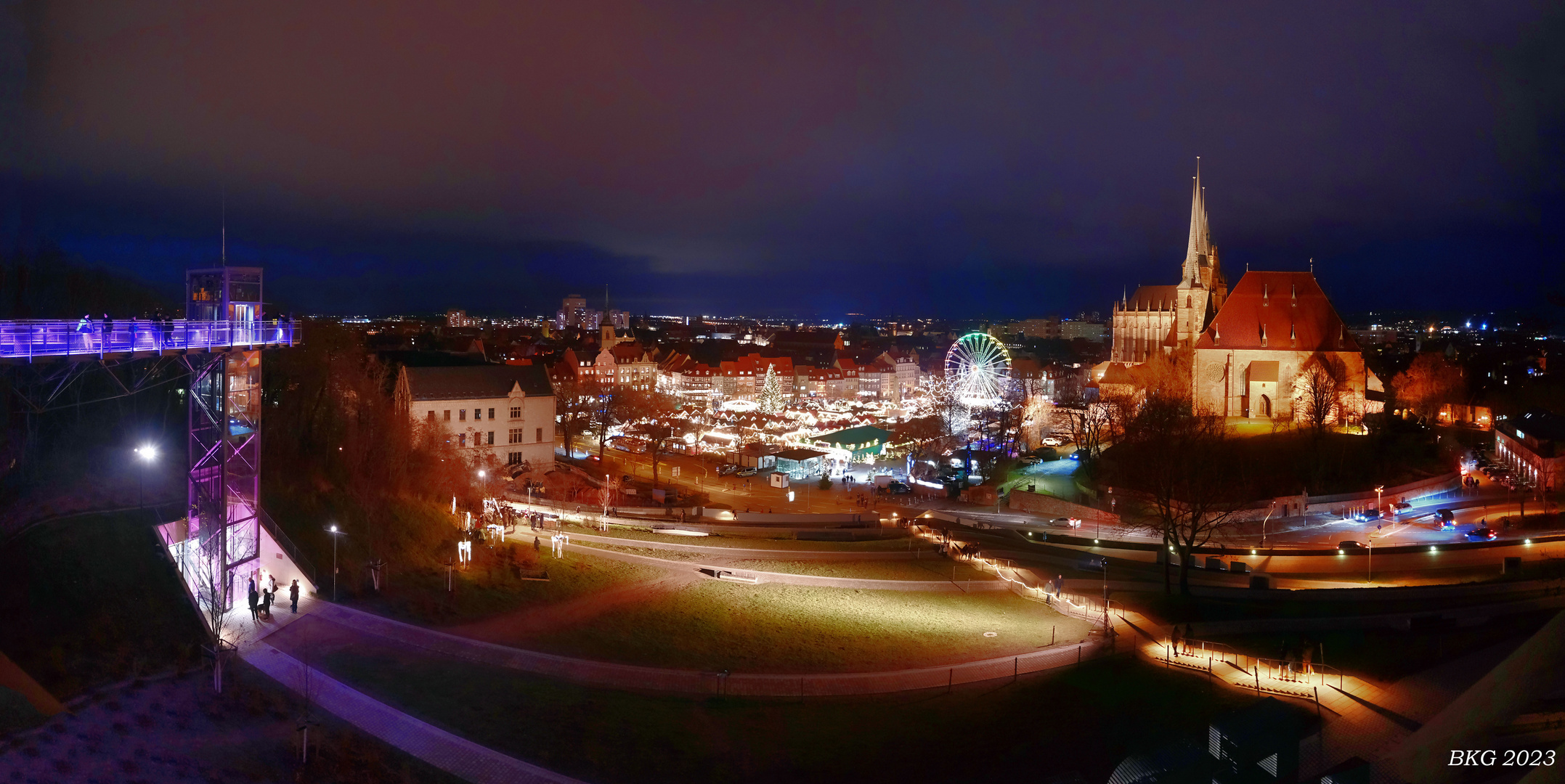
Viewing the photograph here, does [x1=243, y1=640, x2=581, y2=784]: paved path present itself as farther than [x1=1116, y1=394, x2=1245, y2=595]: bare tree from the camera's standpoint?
No

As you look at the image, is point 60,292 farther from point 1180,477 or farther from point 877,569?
point 1180,477

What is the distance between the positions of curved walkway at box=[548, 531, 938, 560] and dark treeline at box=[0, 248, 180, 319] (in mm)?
12717

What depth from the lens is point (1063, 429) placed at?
2351 inches

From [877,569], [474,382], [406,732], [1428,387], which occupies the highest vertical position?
[1428,387]

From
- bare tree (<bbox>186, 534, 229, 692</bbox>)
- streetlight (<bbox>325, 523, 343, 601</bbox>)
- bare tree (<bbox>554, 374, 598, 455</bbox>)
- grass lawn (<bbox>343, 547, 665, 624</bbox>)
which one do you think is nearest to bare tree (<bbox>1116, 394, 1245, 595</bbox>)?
grass lawn (<bbox>343, 547, 665, 624</bbox>)

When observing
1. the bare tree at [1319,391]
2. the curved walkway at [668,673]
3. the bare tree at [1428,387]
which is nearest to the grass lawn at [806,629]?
the curved walkway at [668,673]

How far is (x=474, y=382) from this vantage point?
1698 inches

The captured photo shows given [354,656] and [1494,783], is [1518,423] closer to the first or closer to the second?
[1494,783]

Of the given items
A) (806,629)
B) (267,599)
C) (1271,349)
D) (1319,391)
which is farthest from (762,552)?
(1271,349)

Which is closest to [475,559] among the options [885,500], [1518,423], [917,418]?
[885,500]

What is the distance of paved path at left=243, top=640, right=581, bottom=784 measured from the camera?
11.7 meters

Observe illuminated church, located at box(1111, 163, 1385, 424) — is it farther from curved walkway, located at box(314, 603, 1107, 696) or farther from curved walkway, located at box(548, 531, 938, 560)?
curved walkway, located at box(314, 603, 1107, 696)

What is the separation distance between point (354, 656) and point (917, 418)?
191 feet

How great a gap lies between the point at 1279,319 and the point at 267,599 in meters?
52.5
